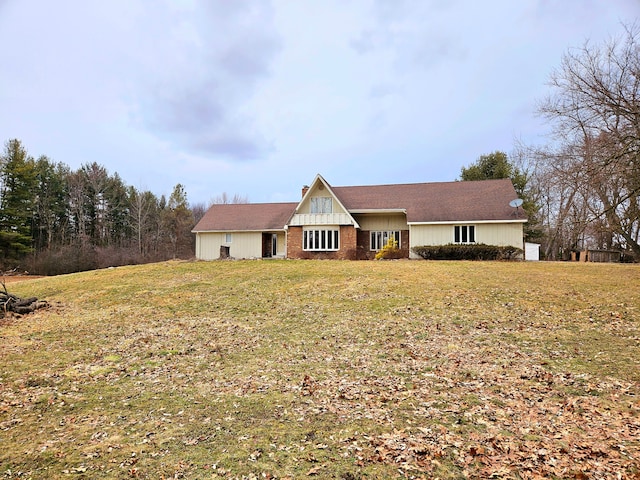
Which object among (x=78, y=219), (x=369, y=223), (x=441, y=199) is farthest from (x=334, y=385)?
(x=78, y=219)

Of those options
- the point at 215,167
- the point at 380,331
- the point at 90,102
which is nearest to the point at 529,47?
the point at 380,331

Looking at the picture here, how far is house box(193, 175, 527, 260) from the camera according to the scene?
2422cm

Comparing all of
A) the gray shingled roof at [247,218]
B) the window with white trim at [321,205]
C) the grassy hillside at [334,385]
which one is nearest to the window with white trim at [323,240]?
the window with white trim at [321,205]

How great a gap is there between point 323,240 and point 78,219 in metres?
39.3

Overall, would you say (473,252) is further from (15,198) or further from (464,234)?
(15,198)

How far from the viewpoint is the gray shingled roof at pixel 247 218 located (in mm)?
29844

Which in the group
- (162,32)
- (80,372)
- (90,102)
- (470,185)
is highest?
(162,32)

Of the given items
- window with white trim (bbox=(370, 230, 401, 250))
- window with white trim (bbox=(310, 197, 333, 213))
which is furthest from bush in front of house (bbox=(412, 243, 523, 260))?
window with white trim (bbox=(310, 197, 333, 213))

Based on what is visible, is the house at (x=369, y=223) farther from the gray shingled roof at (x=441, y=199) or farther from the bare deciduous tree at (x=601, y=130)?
the bare deciduous tree at (x=601, y=130)

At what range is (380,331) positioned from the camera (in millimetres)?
9430

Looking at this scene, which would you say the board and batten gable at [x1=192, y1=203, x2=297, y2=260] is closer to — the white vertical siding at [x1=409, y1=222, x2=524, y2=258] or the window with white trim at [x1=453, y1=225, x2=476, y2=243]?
the white vertical siding at [x1=409, y1=222, x2=524, y2=258]

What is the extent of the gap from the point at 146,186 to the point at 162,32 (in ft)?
136

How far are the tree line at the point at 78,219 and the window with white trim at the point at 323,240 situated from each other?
23.5 m

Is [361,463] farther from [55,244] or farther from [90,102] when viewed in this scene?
[55,244]
